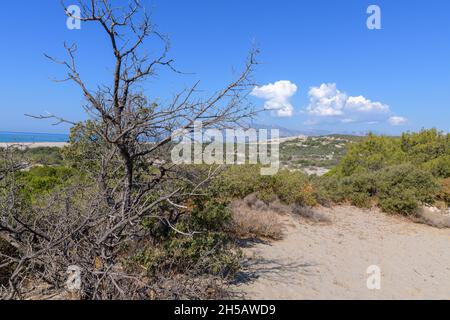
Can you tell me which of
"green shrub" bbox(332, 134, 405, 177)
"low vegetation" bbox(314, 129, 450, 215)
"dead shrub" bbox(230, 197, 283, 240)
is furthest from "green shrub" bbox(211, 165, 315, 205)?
"green shrub" bbox(332, 134, 405, 177)

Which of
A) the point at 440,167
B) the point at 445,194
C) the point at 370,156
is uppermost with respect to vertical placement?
the point at 370,156

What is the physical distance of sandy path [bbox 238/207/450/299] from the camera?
200 inches

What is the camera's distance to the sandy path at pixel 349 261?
5089 mm

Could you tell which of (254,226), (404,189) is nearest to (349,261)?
(254,226)

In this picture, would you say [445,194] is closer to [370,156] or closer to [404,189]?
[404,189]

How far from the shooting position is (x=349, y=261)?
6684 millimetres

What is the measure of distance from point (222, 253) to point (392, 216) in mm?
8453

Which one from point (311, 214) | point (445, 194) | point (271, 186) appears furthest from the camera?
point (445, 194)

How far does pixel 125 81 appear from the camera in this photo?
11.1 ft

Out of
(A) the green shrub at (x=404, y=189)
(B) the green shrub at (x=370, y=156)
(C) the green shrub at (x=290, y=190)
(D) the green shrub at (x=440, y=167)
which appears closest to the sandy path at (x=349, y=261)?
(A) the green shrub at (x=404, y=189)

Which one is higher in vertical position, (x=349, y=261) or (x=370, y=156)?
(x=370, y=156)

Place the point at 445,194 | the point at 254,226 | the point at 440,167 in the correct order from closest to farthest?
1. the point at 254,226
2. the point at 445,194
3. the point at 440,167

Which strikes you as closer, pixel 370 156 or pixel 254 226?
pixel 254 226

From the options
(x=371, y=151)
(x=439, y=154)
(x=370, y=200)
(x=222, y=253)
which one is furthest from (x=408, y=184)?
(x=222, y=253)
